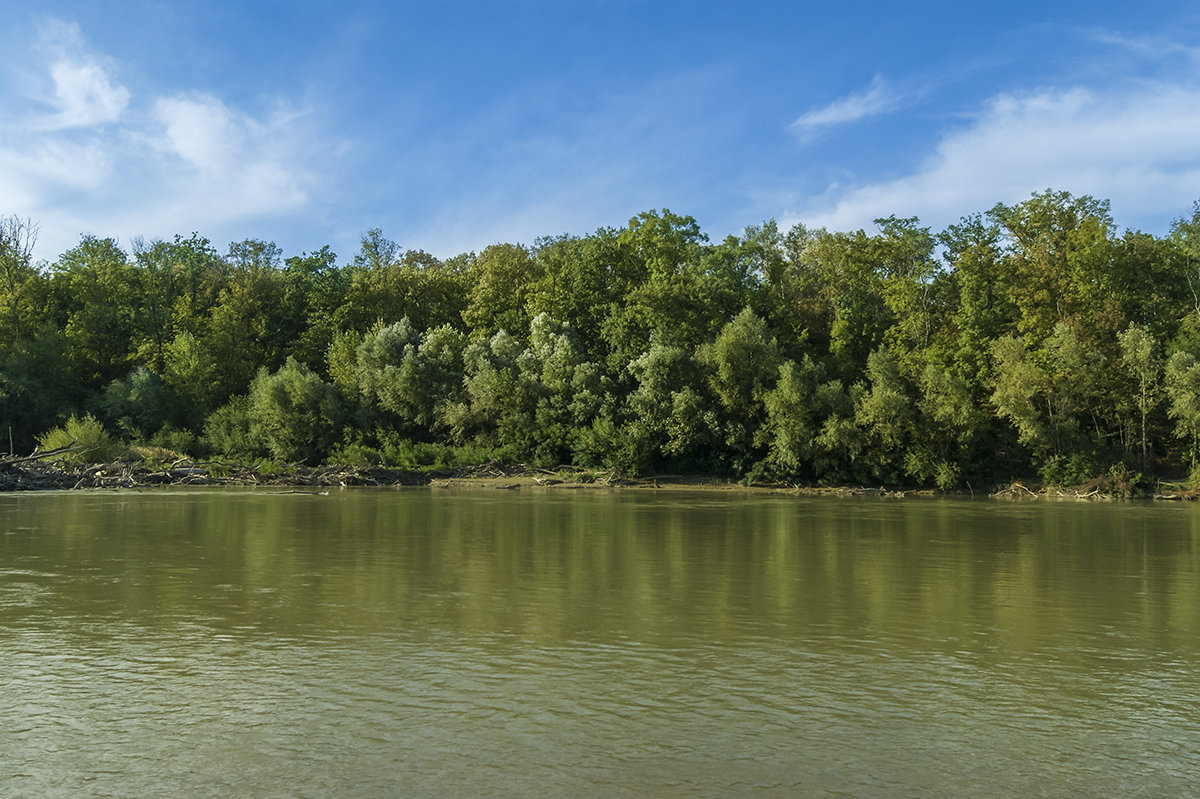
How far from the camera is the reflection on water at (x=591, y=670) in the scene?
23.5ft

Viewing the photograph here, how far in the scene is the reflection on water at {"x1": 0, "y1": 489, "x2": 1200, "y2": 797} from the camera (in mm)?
7172

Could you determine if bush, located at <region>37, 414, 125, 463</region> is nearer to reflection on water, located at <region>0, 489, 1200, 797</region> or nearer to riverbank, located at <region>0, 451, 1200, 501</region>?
riverbank, located at <region>0, 451, 1200, 501</region>

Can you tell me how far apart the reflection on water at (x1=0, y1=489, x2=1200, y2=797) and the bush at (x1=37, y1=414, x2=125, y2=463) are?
33554 mm

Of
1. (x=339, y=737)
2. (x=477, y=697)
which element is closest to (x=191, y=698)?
(x=339, y=737)

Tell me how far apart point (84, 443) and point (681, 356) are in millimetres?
35412

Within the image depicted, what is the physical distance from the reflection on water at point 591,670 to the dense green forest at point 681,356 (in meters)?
31.1

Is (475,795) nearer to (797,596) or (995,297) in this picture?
(797,596)

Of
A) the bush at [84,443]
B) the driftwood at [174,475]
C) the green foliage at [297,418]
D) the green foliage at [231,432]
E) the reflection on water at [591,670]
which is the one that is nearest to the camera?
the reflection on water at [591,670]

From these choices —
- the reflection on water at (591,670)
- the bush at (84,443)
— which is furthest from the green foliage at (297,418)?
the reflection on water at (591,670)

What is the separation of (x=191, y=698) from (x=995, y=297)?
56.0 metres

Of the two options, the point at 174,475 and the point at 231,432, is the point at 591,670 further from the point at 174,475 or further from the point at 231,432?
the point at 231,432

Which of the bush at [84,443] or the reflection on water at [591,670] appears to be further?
the bush at [84,443]

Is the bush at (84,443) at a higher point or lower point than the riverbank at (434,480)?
higher

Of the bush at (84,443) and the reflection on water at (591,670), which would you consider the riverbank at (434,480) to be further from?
the reflection on water at (591,670)
